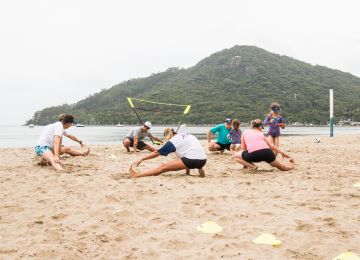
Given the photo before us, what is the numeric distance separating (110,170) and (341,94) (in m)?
101

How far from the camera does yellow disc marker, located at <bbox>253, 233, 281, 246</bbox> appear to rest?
3.46 m

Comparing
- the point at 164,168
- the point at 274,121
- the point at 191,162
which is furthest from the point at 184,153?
the point at 274,121

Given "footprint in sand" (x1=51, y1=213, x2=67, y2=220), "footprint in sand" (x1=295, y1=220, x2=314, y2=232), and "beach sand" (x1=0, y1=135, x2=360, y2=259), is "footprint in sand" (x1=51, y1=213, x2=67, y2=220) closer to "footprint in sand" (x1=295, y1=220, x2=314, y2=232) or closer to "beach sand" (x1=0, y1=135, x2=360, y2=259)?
"beach sand" (x1=0, y1=135, x2=360, y2=259)

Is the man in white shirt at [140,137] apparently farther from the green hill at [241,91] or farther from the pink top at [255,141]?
the green hill at [241,91]

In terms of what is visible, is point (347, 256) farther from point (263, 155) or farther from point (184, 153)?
point (263, 155)

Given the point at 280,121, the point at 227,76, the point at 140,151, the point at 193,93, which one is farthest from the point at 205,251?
the point at 227,76

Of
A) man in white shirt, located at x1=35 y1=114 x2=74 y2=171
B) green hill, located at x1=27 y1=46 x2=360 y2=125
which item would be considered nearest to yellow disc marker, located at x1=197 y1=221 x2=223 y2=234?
man in white shirt, located at x1=35 y1=114 x2=74 y2=171

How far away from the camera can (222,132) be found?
1129cm

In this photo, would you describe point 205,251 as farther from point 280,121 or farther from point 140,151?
point 140,151

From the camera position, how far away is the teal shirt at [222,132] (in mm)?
11259

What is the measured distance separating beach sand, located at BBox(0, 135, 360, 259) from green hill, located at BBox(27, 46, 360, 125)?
7805cm

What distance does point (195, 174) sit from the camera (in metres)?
7.55

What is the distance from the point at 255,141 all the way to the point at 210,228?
162 inches

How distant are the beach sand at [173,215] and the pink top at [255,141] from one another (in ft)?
2.55
